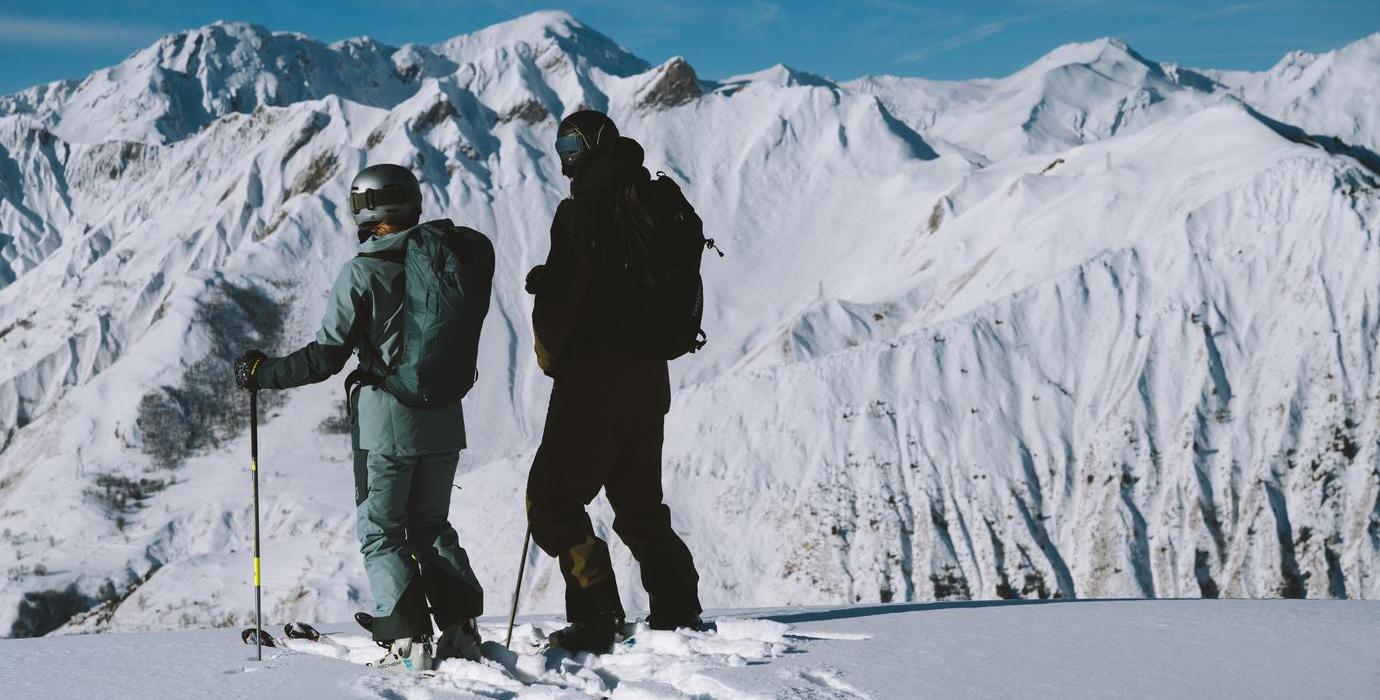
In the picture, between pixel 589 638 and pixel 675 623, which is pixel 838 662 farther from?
pixel 589 638

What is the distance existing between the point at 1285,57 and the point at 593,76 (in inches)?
5148

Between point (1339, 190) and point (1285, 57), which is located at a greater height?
point (1285, 57)

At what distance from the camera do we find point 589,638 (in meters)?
6.46

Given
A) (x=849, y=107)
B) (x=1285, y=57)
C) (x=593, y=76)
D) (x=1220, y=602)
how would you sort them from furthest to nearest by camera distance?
(x=1285, y=57), (x=593, y=76), (x=849, y=107), (x=1220, y=602)

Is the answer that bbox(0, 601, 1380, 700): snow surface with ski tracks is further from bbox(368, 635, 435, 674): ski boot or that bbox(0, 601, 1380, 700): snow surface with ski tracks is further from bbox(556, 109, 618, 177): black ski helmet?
bbox(556, 109, 618, 177): black ski helmet

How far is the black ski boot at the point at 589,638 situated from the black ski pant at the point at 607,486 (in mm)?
41

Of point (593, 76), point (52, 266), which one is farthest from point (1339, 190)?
point (52, 266)

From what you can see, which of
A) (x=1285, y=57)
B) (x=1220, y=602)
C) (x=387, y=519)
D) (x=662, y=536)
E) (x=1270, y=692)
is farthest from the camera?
(x=1285, y=57)

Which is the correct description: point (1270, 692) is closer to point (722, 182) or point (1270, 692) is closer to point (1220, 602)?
point (1220, 602)

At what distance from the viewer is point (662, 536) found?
6879mm

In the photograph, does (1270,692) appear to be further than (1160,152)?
No

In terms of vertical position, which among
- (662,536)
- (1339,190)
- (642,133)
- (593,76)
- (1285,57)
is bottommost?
(662,536)

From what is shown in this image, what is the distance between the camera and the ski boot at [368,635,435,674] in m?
6.08

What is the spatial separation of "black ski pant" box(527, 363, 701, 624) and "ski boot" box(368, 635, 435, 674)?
2.61ft
